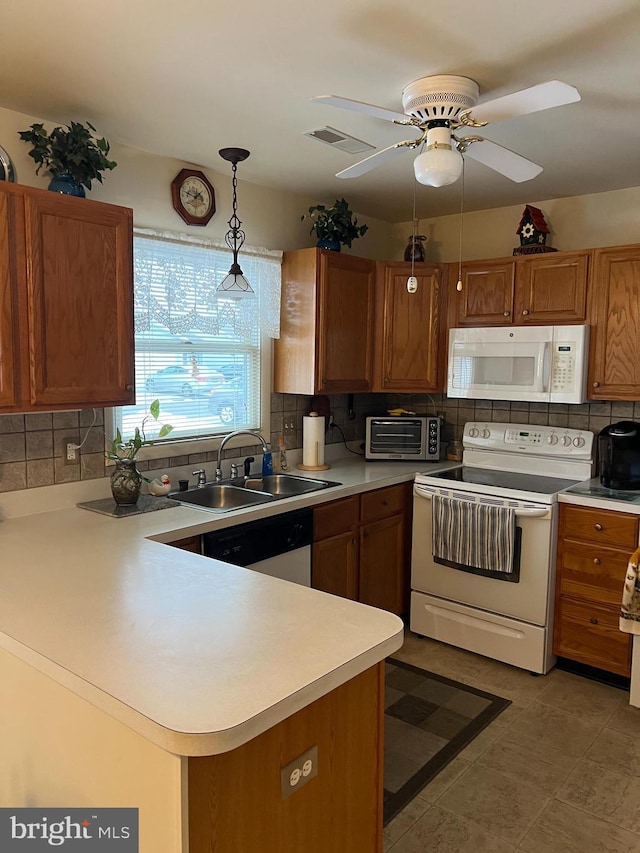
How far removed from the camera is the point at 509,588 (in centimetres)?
320

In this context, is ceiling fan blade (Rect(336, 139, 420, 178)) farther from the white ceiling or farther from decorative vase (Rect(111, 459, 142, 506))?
decorative vase (Rect(111, 459, 142, 506))

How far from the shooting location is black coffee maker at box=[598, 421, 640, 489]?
3170 millimetres

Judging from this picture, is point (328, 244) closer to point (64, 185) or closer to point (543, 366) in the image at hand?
point (543, 366)

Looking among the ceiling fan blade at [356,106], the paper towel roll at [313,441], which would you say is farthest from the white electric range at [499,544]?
the ceiling fan blade at [356,106]

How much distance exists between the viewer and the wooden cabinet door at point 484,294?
3568 mm

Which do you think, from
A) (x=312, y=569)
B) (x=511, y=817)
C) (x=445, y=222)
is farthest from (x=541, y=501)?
(x=445, y=222)

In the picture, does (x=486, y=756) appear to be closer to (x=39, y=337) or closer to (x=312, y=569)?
(x=312, y=569)

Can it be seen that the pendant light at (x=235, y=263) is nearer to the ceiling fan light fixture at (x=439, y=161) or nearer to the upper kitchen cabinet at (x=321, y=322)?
the upper kitchen cabinet at (x=321, y=322)

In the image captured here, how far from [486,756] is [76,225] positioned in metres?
2.54

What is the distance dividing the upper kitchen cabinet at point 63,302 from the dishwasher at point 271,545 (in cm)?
68

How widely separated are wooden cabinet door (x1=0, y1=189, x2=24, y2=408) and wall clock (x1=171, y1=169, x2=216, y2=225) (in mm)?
1031

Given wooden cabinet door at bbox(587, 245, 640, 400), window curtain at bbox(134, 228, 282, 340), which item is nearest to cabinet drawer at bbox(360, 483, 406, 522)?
window curtain at bbox(134, 228, 282, 340)

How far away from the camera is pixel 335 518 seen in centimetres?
314

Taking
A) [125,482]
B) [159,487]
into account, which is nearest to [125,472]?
[125,482]
